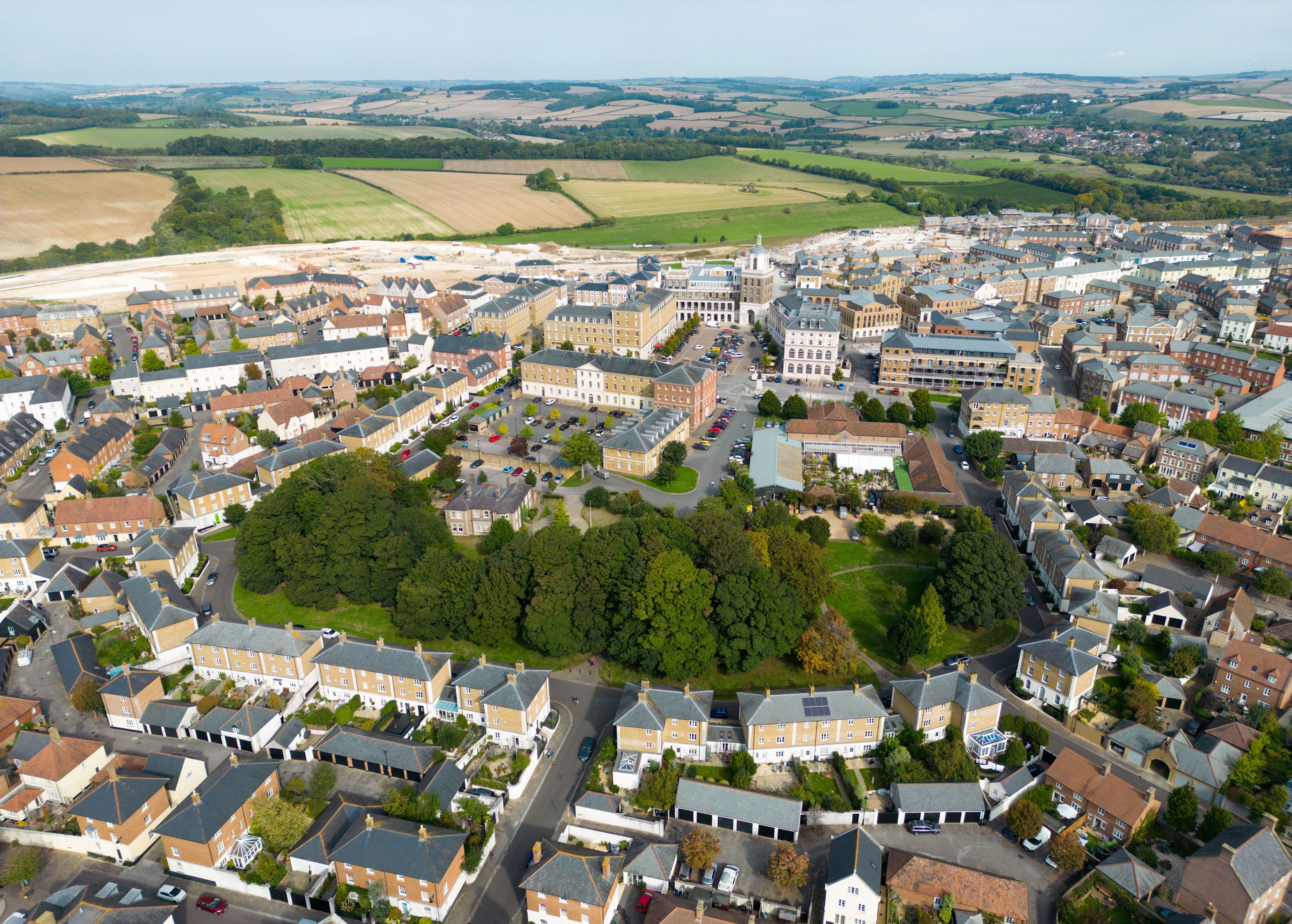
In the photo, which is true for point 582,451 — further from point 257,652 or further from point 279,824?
point 279,824

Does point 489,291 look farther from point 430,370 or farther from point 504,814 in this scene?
point 504,814

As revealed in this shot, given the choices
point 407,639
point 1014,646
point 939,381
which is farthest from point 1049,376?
point 407,639

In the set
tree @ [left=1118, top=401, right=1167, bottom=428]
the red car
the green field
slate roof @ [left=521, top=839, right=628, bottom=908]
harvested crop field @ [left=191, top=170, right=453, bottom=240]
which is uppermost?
harvested crop field @ [left=191, top=170, right=453, bottom=240]

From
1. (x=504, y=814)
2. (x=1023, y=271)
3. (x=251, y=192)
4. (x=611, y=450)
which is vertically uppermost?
(x=251, y=192)

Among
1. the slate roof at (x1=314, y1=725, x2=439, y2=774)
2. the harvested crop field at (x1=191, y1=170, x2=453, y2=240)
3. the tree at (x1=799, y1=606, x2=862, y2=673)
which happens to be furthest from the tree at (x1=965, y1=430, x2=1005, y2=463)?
the harvested crop field at (x1=191, y1=170, x2=453, y2=240)

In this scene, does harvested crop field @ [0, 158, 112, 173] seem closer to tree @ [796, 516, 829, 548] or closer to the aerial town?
the aerial town

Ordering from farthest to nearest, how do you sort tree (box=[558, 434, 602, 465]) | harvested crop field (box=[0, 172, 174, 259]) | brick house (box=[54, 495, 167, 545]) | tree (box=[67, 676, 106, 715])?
harvested crop field (box=[0, 172, 174, 259]) → tree (box=[558, 434, 602, 465]) → brick house (box=[54, 495, 167, 545]) → tree (box=[67, 676, 106, 715])

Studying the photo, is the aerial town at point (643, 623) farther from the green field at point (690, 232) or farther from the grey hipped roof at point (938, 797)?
the green field at point (690, 232)
